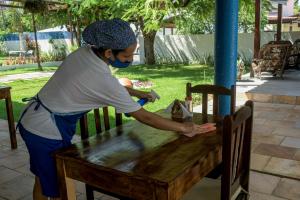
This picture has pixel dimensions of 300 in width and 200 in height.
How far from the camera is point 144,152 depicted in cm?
177

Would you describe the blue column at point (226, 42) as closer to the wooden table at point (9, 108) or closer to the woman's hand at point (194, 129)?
the woman's hand at point (194, 129)

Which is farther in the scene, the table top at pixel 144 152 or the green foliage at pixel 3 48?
the green foliage at pixel 3 48

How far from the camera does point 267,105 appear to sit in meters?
5.87

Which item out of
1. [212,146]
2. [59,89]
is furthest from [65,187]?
[212,146]

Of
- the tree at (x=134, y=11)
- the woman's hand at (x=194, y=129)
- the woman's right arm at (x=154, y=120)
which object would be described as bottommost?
the woman's hand at (x=194, y=129)

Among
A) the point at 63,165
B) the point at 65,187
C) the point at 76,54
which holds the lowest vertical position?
the point at 65,187

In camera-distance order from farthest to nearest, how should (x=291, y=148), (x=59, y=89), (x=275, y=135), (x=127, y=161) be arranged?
(x=275, y=135), (x=291, y=148), (x=59, y=89), (x=127, y=161)

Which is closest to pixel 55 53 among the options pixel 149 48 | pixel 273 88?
pixel 149 48

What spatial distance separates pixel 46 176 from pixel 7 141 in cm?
276

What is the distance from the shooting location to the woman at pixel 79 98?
1.69 meters

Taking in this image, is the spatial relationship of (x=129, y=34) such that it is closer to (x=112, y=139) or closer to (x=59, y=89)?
(x=59, y=89)

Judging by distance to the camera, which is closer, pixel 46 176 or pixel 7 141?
pixel 46 176

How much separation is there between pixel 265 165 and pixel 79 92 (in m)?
2.32

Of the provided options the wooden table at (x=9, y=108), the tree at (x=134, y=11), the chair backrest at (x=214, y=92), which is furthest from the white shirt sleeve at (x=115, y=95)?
the tree at (x=134, y=11)
